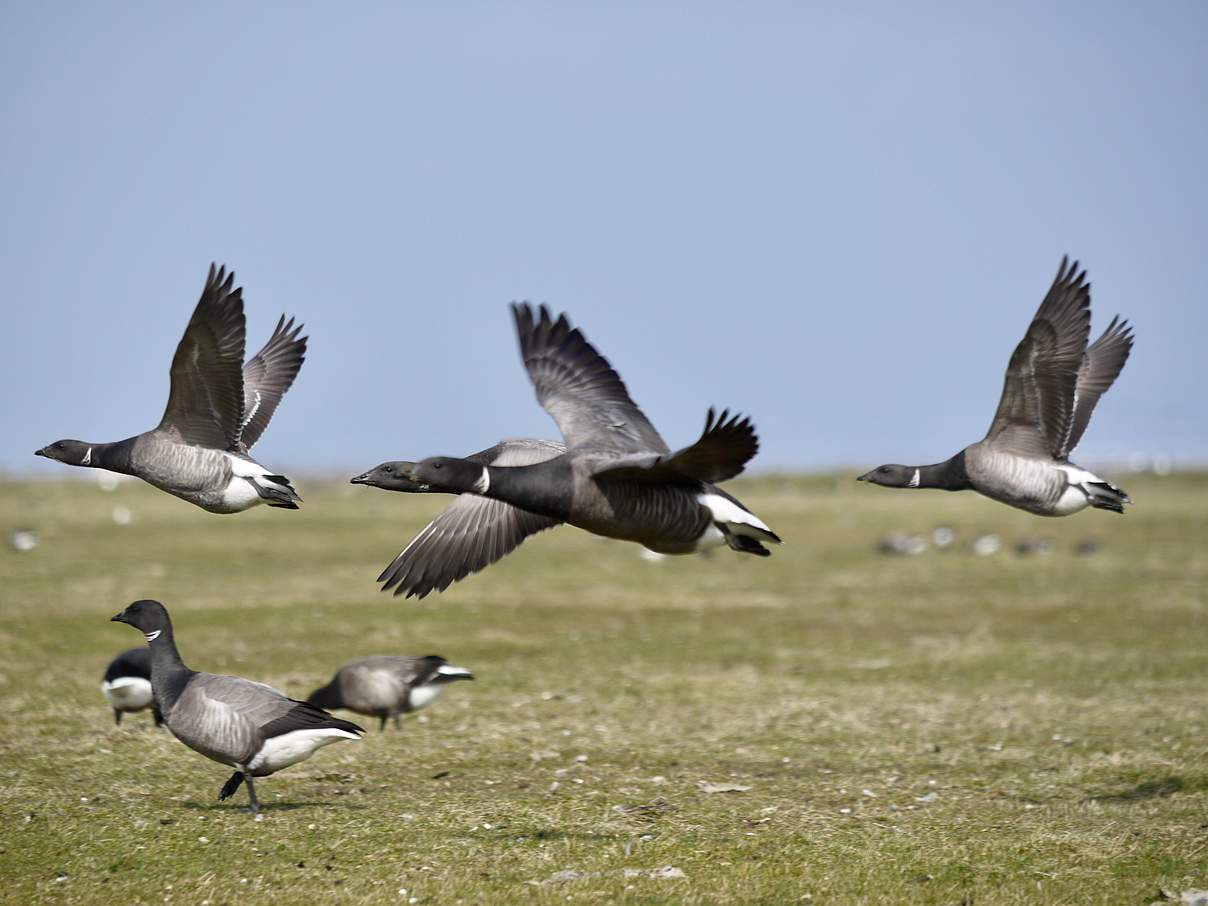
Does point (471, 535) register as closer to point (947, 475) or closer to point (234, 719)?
point (234, 719)

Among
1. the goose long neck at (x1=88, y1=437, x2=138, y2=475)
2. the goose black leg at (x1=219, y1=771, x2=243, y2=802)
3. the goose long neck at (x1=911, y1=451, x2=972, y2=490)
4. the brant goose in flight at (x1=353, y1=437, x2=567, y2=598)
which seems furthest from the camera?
the goose long neck at (x1=911, y1=451, x2=972, y2=490)

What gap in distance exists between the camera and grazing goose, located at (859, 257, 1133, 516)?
10.4 meters

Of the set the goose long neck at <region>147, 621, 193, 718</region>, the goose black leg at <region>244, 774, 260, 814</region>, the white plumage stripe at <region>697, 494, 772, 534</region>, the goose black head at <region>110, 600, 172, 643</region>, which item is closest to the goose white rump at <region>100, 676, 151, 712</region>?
the goose black head at <region>110, 600, 172, 643</region>

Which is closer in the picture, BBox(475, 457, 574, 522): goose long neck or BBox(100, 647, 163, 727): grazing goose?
BBox(475, 457, 574, 522): goose long neck

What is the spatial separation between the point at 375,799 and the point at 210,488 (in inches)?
104

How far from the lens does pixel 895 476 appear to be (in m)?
12.2

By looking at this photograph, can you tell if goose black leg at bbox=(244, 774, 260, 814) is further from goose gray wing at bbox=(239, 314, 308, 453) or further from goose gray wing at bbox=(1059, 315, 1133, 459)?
goose gray wing at bbox=(1059, 315, 1133, 459)

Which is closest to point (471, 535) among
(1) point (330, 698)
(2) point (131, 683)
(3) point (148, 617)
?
(3) point (148, 617)

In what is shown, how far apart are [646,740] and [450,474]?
18.1 feet

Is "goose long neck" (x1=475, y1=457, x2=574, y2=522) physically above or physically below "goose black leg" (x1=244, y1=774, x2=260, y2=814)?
above

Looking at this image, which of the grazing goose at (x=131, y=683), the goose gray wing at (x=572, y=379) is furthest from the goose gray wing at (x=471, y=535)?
the grazing goose at (x=131, y=683)

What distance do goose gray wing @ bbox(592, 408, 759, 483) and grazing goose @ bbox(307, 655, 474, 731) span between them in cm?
508

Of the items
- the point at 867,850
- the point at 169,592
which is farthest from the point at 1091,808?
the point at 169,592

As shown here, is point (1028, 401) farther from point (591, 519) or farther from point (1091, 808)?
point (591, 519)
